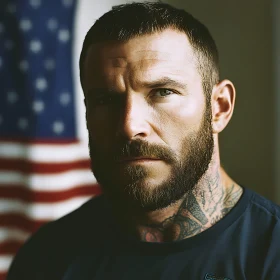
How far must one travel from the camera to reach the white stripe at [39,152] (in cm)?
188

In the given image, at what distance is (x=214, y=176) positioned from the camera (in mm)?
1146

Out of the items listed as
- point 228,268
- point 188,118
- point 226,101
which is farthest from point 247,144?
point 228,268

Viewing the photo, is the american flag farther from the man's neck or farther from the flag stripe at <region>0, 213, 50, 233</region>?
the man's neck

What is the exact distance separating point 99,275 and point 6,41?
1281 millimetres

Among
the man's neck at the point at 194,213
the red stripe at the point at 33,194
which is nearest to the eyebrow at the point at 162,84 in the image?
the man's neck at the point at 194,213

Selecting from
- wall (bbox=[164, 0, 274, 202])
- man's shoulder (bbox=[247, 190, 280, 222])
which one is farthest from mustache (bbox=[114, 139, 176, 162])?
wall (bbox=[164, 0, 274, 202])

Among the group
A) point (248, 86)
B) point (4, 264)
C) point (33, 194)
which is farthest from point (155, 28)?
point (4, 264)

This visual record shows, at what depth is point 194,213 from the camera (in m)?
1.10

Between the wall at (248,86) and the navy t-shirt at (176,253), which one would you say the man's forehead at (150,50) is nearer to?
the navy t-shirt at (176,253)

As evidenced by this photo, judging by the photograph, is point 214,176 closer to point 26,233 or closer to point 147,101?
point 147,101

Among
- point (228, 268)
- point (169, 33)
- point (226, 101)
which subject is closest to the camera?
point (228, 268)

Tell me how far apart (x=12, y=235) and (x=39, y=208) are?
0.20m

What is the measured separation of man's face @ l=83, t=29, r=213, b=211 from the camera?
3.40 ft

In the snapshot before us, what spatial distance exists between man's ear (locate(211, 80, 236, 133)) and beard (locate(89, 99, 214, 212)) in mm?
42
